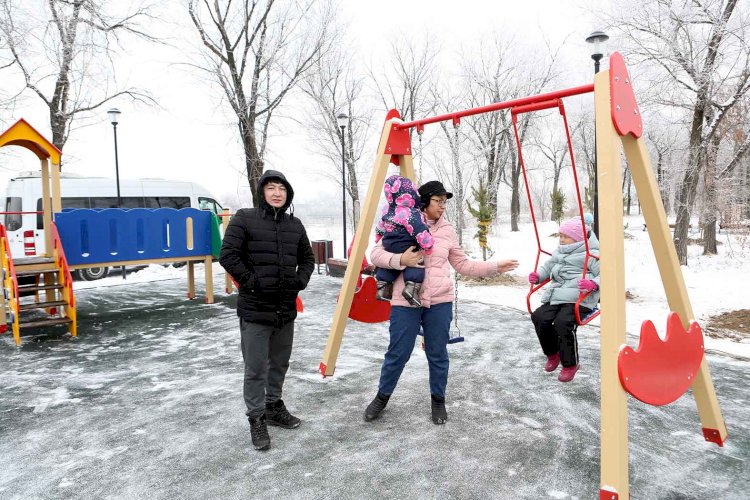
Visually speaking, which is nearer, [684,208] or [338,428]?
[338,428]

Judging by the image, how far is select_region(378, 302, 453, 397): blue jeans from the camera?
332 centimetres

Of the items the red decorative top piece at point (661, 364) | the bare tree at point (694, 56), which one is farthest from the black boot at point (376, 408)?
the bare tree at point (694, 56)

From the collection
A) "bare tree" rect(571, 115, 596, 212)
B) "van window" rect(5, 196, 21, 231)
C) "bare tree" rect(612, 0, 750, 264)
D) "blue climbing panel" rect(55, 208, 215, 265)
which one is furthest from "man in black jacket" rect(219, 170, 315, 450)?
"bare tree" rect(571, 115, 596, 212)

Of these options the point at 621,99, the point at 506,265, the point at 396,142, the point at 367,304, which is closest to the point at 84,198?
the point at 367,304

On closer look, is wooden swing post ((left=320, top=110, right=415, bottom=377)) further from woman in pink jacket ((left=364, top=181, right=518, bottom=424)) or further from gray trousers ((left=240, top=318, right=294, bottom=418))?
gray trousers ((left=240, top=318, right=294, bottom=418))

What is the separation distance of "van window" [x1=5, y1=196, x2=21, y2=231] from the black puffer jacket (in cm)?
1238

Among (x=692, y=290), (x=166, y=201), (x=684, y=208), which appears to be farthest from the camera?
(x=166, y=201)

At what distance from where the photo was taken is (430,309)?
3.35 meters

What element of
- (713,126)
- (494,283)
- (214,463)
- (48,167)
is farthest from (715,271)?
(48,167)

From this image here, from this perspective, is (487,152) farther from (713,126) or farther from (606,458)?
(606,458)

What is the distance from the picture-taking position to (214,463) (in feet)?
9.52

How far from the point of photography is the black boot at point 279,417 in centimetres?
Result: 338

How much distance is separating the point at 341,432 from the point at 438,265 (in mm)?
1340

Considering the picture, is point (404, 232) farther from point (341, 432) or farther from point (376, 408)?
point (341, 432)
